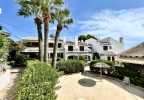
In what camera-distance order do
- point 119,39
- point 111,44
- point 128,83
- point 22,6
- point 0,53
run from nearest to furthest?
1. point 0,53
2. point 128,83
3. point 22,6
4. point 111,44
5. point 119,39

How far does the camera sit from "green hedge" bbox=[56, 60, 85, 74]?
25.1 m

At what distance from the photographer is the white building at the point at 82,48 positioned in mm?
45888

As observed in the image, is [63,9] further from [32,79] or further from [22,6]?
[32,79]

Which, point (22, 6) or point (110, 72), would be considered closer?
point (22, 6)

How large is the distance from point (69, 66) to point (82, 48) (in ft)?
85.5

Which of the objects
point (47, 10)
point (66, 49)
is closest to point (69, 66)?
point (47, 10)

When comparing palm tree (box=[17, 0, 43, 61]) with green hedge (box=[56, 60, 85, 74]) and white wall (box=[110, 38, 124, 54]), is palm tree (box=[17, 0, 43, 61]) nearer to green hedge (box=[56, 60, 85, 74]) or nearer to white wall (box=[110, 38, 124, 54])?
green hedge (box=[56, 60, 85, 74])

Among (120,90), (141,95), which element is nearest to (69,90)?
(120,90)

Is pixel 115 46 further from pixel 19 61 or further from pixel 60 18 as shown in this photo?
pixel 19 61

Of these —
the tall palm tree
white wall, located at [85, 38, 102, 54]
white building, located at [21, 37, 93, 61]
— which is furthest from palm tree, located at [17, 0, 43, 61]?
white wall, located at [85, 38, 102, 54]

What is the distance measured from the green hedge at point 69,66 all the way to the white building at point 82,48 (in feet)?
64.8

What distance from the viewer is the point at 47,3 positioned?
19938 mm

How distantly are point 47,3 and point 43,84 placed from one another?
53.3ft

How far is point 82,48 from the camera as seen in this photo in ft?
167
